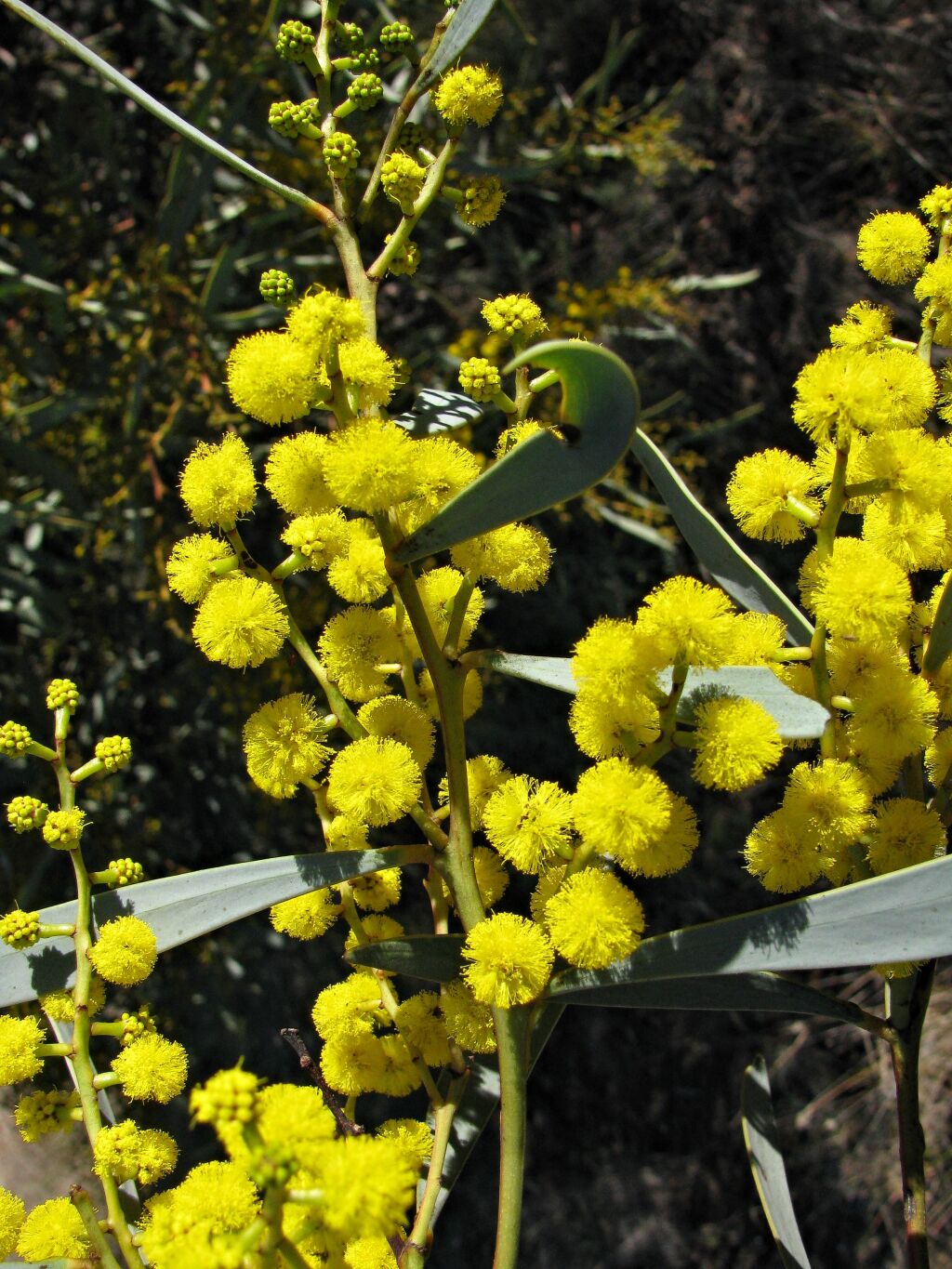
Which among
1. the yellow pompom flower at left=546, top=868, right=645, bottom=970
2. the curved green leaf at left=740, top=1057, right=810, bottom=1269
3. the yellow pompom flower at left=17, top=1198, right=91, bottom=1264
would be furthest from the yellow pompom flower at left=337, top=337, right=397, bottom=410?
the curved green leaf at left=740, top=1057, right=810, bottom=1269

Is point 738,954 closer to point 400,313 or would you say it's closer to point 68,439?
point 68,439

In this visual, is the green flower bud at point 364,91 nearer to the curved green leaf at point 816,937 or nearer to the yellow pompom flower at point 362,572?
the yellow pompom flower at point 362,572

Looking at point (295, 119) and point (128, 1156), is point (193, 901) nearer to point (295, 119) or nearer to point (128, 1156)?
point (128, 1156)

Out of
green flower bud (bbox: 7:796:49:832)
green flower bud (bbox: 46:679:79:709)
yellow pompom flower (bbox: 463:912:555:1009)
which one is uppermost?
yellow pompom flower (bbox: 463:912:555:1009)

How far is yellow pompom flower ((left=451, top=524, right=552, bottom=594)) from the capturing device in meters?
0.64

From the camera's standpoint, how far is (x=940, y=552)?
2.31ft

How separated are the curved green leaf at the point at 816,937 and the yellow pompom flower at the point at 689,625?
168 mm

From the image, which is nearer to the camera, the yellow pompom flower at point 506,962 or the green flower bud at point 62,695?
the yellow pompom flower at point 506,962

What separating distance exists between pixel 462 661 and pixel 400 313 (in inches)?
69.8

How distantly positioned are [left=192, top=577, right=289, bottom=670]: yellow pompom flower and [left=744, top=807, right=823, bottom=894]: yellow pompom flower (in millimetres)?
344

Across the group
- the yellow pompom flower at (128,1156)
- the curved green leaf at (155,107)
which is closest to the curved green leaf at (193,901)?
the yellow pompom flower at (128,1156)

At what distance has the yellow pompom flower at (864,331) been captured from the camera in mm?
738

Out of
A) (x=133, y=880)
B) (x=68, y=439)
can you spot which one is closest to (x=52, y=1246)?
(x=133, y=880)

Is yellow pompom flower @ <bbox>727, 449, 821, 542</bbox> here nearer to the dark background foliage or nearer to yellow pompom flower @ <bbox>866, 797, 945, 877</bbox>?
yellow pompom flower @ <bbox>866, 797, 945, 877</bbox>
